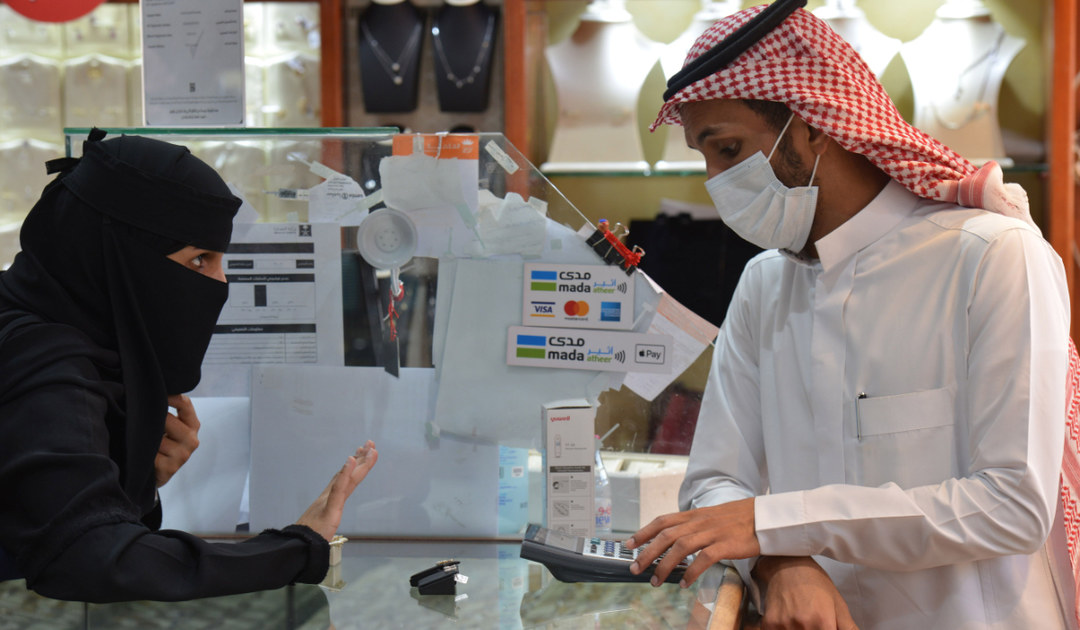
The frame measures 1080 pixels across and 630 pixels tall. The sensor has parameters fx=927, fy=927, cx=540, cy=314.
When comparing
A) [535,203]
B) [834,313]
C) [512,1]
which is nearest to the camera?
[834,313]

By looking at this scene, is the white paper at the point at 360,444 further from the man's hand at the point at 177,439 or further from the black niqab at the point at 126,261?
the black niqab at the point at 126,261

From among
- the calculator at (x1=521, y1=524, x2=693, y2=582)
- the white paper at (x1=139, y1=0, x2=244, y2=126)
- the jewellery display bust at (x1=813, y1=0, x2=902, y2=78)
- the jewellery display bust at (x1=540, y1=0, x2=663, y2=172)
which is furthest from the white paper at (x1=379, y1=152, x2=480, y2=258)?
the jewellery display bust at (x1=813, y1=0, x2=902, y2=78)

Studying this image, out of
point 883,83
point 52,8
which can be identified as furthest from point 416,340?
point 883,83

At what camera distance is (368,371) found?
61.5 inches

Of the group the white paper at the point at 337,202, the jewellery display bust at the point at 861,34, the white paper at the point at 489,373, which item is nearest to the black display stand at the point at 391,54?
the jewellery display bust at the point at 861,34

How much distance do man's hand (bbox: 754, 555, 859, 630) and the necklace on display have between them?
2.10 meters

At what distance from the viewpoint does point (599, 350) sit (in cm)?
152

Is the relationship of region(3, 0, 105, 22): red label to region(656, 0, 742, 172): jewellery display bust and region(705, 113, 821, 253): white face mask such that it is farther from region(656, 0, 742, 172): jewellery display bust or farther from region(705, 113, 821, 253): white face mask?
region(656, 0, 742, 172): jewellery display bust

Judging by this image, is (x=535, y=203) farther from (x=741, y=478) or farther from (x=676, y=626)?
(x=676, y=626)

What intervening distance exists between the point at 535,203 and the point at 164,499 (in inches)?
31.7

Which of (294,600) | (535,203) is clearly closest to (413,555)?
(294,600)

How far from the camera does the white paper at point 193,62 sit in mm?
1610

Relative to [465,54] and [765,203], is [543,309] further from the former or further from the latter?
[465,54]

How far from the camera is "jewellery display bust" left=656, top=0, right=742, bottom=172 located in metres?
2.82
